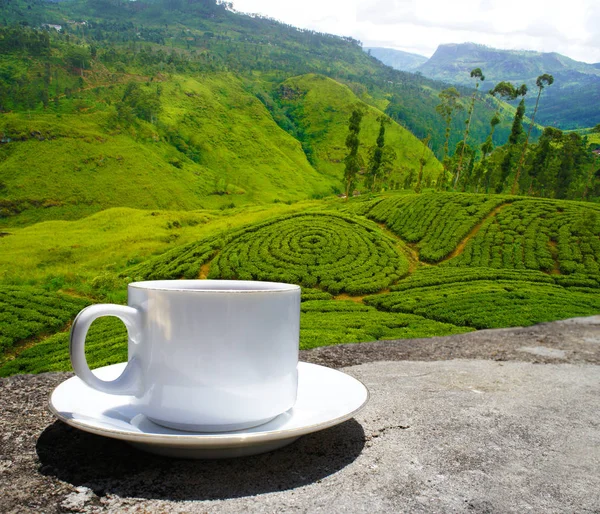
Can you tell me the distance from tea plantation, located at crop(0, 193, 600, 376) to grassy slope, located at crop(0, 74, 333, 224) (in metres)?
21.4

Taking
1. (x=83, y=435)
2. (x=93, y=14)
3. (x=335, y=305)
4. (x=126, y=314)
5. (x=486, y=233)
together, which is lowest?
(x=335, y=305)

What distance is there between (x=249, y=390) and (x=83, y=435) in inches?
36.9

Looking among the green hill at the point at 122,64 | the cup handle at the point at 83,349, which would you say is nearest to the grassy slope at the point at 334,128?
the green hill at the point at 122,64

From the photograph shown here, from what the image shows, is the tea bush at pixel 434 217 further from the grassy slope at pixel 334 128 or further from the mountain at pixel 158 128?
the grassy slope at pixel 334 128

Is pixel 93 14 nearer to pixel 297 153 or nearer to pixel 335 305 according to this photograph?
pixel 297 153

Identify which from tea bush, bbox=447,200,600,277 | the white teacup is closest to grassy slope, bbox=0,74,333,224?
tea bush, bbox=447,200,600,277

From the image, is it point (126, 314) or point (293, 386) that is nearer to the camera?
point (126, 314)

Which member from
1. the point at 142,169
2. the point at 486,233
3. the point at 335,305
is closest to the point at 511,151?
the point at 486,233

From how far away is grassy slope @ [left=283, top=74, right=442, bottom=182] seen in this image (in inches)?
4250

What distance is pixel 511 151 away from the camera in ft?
123

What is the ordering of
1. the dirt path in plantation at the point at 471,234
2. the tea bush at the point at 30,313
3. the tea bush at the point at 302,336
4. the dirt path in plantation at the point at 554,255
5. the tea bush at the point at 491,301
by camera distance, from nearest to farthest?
the tea bush at the point at 302,336, the tea bush at the point at 30,313, the tea bush at the point at 491,301, the dirt path in plantation at the point at 554,255, the dirt path in plantation at the point at 471,234

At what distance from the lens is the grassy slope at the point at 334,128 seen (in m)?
108

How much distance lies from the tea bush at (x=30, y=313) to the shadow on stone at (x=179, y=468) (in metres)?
10.9

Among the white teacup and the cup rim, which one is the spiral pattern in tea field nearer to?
the cup rim
